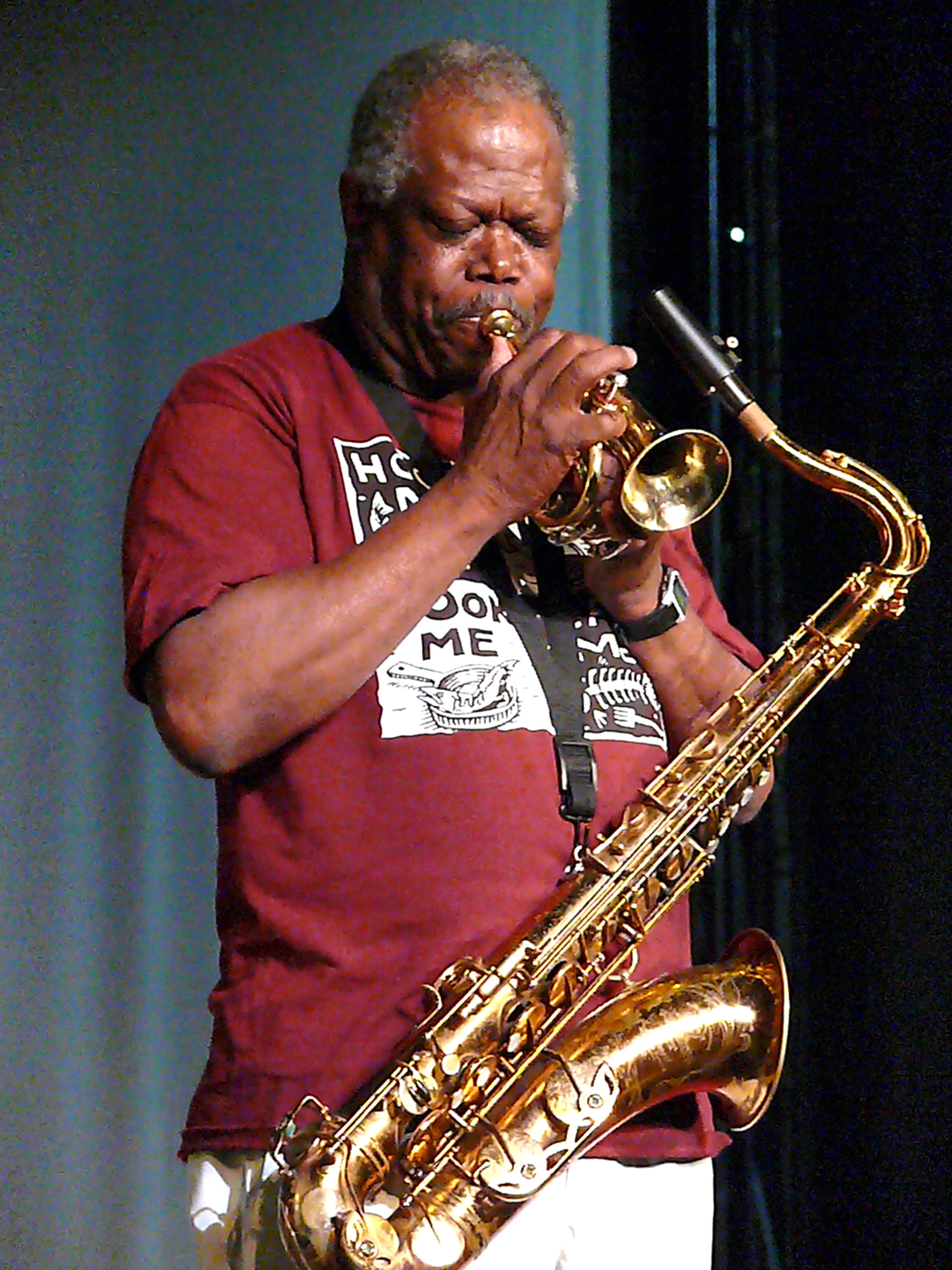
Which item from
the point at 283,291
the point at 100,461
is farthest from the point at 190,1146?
the point at 283,291

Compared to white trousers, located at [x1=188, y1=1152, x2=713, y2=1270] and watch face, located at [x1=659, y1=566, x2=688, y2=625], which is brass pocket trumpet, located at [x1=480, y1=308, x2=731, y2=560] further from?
white trousers, located at [x1=188, y1=1152, x2=713, y2=1270]

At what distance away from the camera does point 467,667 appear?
156 cm

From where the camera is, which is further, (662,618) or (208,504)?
(662,618)

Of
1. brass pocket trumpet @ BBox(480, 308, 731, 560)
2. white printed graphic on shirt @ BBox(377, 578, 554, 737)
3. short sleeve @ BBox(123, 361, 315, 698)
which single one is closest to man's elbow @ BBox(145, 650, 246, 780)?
short sleeve @ BBox(123, 361, 315, 698)

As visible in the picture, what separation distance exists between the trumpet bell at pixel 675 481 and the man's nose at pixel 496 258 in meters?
0.25

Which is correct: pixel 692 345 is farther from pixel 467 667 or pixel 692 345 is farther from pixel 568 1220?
pixel 568 1220

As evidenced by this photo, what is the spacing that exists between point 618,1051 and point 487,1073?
0.45 ft

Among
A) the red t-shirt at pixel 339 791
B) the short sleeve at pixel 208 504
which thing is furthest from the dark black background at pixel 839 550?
the short sleeve at pixel 208 504

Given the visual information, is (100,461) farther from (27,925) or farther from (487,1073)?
(487,1073)

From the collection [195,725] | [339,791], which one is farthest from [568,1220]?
[195,725]

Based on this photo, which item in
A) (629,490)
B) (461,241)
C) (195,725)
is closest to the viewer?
(195,725)

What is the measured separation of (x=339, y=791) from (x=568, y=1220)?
1.50 ft

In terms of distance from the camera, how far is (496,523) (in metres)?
1.51

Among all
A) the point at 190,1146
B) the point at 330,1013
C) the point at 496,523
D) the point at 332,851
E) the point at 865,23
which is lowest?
the point at 190,1146
